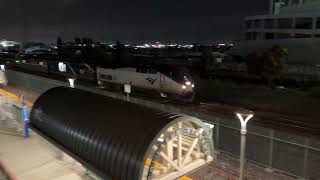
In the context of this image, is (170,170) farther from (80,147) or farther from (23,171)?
(23,171)

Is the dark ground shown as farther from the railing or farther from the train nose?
the railing

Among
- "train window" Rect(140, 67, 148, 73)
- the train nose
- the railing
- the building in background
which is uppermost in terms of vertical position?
the building in background

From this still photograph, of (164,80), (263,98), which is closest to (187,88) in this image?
(164,80)

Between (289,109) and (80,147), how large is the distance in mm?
23956

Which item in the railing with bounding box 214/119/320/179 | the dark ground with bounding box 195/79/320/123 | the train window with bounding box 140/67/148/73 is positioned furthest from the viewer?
the train window with bounding box 140/67/148/73

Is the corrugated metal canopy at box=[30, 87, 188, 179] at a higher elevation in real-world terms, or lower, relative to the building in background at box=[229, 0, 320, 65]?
lower

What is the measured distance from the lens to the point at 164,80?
29.5 m

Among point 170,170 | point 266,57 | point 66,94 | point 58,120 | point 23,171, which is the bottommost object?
point 23,171

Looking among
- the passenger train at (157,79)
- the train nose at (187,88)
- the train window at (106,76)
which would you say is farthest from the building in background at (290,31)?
the train window at (106,76)

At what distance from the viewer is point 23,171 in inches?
530

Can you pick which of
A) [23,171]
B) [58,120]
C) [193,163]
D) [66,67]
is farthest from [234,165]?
[66,67]

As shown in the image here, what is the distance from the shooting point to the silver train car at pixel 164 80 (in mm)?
28984

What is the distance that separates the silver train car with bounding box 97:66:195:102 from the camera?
29.0 meters

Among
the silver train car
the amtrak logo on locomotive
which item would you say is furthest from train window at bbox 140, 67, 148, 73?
the amtrak logo on locomotive
